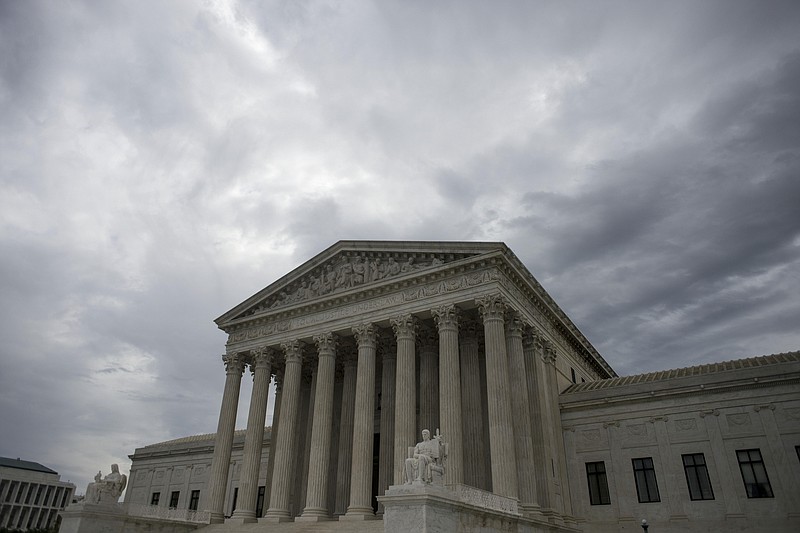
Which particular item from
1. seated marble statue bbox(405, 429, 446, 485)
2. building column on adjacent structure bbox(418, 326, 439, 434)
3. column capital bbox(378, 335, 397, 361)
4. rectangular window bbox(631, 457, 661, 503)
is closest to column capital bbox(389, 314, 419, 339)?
building column on adjacent structure bbox(418, 326, 439, 434)

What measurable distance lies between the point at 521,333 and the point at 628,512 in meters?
11.9

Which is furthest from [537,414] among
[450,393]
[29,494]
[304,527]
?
[29,494]

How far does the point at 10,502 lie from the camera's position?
291ft

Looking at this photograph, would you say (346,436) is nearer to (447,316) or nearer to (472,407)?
(472,407)

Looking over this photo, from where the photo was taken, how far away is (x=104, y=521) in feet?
98.8

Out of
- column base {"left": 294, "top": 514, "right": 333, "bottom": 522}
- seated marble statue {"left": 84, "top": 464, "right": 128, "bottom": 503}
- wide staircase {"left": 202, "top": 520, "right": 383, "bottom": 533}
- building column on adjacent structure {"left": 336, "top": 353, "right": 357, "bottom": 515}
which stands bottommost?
wide staircase {"left": 202, "top": 520, "right": 383, "bottom": 533}

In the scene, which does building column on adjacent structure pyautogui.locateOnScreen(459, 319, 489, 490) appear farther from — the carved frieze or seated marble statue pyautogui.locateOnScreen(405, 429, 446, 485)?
seated marble statue pyautogui.locateOnScreen(405, 429, 446, 485)

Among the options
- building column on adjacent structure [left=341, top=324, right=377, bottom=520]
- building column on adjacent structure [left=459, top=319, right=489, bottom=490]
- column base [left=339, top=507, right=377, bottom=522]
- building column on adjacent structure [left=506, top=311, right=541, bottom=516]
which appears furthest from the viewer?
building column on adjacent structure [left=459, top=319, right=489, bottom=490]

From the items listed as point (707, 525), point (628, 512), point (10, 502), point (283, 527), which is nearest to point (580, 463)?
point (628, 512)

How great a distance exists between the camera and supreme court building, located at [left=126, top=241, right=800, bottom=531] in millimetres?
30344

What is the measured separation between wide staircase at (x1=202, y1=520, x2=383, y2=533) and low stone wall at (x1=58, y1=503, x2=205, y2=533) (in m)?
3.05

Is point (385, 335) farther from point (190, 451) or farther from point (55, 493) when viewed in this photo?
point (55, 493)

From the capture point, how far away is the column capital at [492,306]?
3095 cm

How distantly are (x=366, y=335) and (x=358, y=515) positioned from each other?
1010 cm
